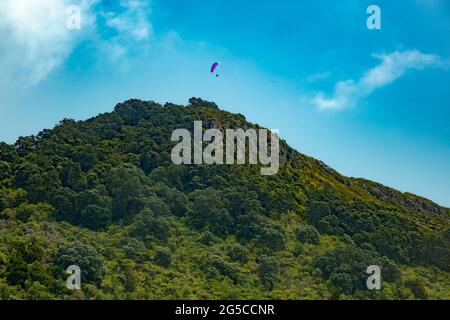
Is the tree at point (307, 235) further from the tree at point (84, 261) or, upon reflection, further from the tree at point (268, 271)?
the tree at point (84, 261)

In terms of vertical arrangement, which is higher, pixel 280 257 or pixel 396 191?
pixel 396 191

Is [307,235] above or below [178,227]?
below

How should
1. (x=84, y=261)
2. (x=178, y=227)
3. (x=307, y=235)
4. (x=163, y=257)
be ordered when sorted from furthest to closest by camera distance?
(x=307, y=235) → (x=178, y=227) → (x=163, y=257) → (x=84, y=261)

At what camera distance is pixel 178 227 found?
10112 cm

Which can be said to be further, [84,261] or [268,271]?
[268,271]

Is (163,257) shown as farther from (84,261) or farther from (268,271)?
(268,271)

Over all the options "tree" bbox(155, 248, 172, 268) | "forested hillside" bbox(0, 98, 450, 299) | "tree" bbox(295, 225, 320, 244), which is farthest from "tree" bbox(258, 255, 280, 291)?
"tree" bbox(295, 225, 320, 244)

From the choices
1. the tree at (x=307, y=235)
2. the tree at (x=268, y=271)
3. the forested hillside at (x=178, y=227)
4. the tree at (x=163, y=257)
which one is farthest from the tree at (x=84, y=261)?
the tree at (x=307, y=235)

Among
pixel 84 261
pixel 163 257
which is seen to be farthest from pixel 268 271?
pixel 84 261

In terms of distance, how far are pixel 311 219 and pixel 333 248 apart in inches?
496

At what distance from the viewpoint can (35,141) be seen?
121188 millimetres

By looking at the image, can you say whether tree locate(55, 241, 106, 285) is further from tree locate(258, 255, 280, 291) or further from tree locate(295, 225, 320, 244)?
tree locate(295, 225, 320, 244)
